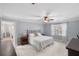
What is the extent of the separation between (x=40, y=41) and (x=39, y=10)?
62 centimetres

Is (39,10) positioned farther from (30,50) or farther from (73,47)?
(73,47)

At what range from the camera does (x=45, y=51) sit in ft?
4.62

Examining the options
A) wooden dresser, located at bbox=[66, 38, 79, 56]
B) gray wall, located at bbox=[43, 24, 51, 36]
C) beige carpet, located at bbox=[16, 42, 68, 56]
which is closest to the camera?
wooden dresser, located at bbox=[66, 38, 79, 56]

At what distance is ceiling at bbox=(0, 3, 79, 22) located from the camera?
131 cm

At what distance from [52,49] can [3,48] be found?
0.97 m

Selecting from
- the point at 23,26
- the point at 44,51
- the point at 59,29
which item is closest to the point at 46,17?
the point at 59,29

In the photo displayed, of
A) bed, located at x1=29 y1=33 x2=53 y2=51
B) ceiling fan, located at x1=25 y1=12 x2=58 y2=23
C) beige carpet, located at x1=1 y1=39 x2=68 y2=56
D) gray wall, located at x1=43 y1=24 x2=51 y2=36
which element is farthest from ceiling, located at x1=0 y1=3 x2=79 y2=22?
beige carpet, located at x1=1 y1=39 x2=68 y2=56

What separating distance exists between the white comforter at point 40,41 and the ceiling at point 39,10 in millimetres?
441

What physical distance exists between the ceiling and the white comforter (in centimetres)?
44

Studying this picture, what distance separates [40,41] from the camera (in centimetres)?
151

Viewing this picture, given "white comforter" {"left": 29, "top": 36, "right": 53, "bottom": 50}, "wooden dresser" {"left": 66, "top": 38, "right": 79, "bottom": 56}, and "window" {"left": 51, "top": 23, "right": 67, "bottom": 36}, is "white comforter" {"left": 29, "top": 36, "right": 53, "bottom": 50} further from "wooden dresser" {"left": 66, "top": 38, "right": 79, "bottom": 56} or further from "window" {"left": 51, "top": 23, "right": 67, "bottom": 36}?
"wooden dresser" {"left": 66, "top": 38, "right": 79, "bottom": 56}

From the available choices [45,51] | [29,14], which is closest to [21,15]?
[29,14]

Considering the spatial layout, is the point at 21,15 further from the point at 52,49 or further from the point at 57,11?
the point at 52,49

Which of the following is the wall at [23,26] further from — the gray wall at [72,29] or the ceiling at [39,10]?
the gray wall at [72,29]
